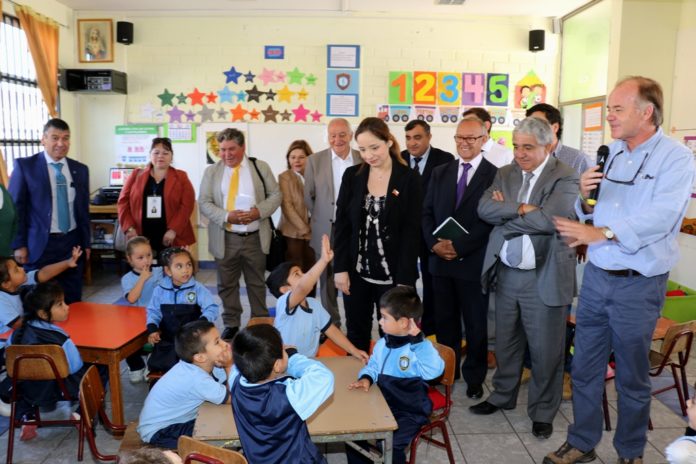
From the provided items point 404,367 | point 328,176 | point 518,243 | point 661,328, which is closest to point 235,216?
point 328,176

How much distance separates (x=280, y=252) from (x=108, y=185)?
3.75m

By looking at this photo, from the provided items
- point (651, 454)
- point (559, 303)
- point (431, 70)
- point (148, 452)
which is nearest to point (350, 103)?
point (431, 70)

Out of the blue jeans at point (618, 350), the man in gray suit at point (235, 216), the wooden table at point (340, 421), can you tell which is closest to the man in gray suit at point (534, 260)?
the blue jeans at point (618, 350)

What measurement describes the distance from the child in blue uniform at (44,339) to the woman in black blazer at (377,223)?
140cm

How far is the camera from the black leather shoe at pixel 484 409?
3371mm

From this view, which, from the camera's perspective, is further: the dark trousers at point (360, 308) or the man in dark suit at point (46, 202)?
the man in dark suit at point (46, 202)

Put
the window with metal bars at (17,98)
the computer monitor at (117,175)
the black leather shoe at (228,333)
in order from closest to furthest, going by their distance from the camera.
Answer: the black leather shoe at (228,333), the window with metal bars at (17,98), the computer monitor at (117,175)

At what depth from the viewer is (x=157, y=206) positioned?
4562 millimetres

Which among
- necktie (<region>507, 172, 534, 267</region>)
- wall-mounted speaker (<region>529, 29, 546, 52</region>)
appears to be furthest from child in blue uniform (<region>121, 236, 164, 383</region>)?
wall-mounted speaker (<region>529, 29, 546, 52</region>)

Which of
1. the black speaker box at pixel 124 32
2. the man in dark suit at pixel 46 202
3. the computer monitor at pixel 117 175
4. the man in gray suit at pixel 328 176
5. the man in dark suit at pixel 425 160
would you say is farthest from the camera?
the computer monitor at pixel 117 175

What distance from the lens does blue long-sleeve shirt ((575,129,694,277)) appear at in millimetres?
2326

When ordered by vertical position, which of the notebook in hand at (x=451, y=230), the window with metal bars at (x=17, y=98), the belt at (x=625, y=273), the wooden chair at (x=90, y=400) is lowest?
the wooden chair at (x=90, y=400)

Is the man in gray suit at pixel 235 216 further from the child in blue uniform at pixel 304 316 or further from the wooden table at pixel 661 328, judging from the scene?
the wooden table at pixel 661 328

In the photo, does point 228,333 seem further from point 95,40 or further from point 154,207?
point 95,40
